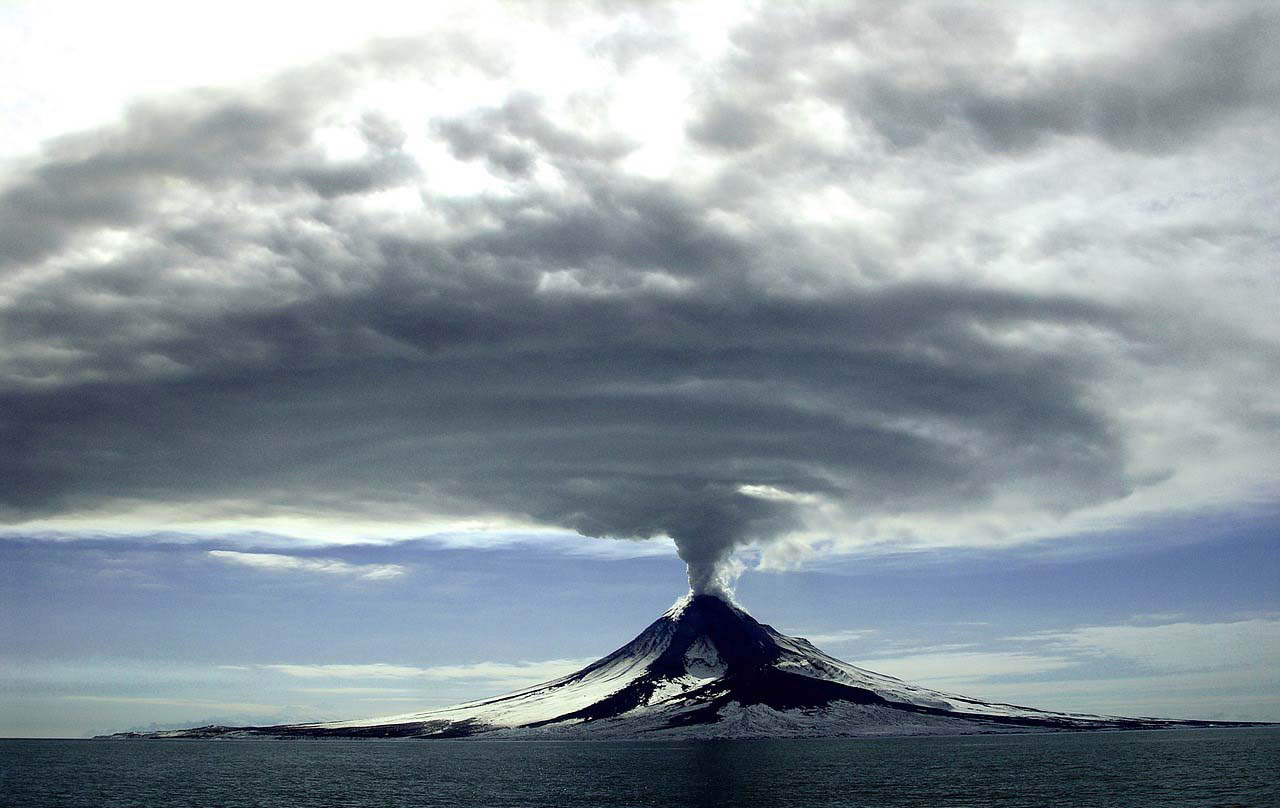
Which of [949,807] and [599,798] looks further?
[599,798]

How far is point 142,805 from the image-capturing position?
178625 millimetres

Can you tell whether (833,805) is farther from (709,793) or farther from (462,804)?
(462,804)

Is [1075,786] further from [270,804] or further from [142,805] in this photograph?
[142,805]

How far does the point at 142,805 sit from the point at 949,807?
138 metres

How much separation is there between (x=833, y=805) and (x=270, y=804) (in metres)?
97.9

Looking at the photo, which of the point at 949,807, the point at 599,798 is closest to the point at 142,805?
the point at 599,798

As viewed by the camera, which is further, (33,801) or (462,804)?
(33,801)

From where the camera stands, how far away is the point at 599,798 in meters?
181

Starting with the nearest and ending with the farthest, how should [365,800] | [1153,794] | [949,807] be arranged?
[949,807] → [1153,794] → [365,800]

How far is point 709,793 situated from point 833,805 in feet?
110

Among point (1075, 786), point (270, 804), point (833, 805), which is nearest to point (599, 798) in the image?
point (833, 805)

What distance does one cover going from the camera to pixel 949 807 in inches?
6220

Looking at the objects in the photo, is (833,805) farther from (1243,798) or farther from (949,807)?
(1243,798)

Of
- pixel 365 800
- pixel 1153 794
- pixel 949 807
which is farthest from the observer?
pixel 365 800
